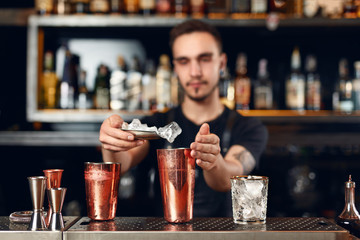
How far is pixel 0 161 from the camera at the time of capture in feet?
7.45

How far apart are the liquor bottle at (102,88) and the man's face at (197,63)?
1.93 feet

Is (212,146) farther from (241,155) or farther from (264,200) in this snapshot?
(241,155)

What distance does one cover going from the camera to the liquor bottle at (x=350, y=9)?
2.16m

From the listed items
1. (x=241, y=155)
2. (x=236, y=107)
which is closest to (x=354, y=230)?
(x=241, y=155)

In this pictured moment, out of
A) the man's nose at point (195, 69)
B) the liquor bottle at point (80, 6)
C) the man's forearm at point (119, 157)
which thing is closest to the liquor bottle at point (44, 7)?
the liquor bottle at point (80, 6)

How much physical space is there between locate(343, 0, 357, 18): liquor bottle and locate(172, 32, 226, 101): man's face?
0.88 meters

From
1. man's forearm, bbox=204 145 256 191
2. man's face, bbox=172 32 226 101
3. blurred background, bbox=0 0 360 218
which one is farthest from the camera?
blurred background, bbox=0 0 360 218

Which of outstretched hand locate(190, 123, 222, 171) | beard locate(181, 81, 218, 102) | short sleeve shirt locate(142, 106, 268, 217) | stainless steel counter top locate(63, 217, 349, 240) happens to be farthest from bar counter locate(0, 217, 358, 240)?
beard locate(181, 81, 218, 102)

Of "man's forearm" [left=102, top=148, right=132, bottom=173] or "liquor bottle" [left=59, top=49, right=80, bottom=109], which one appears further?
"liquor bottle" [left=59, top=49, right=80, bottom=109]

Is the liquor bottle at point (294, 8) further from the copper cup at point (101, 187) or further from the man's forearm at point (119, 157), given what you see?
the copper cup at point (101, 187)

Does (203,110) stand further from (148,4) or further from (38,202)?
(38,202)

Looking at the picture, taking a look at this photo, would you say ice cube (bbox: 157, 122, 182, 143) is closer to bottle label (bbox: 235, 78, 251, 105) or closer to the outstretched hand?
the outstretched hand

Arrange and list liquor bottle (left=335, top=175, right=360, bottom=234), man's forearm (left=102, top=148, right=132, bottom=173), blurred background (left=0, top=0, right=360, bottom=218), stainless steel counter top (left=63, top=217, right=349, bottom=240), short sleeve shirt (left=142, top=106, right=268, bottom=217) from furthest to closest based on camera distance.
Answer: blurred background (left=0, top=0, right=360, bottom=218)
short sleeve shirt (left=142, top=106, right=268, bottom=217)
man's forearm (left=102, top=148, right=132, bottom=173)
liquor bottle (left=335, top=175, right=360, bottom=234)
stainless steel counter top (left=63, top=217, right=349, bottom=240)

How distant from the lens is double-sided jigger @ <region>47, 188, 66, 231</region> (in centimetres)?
79
